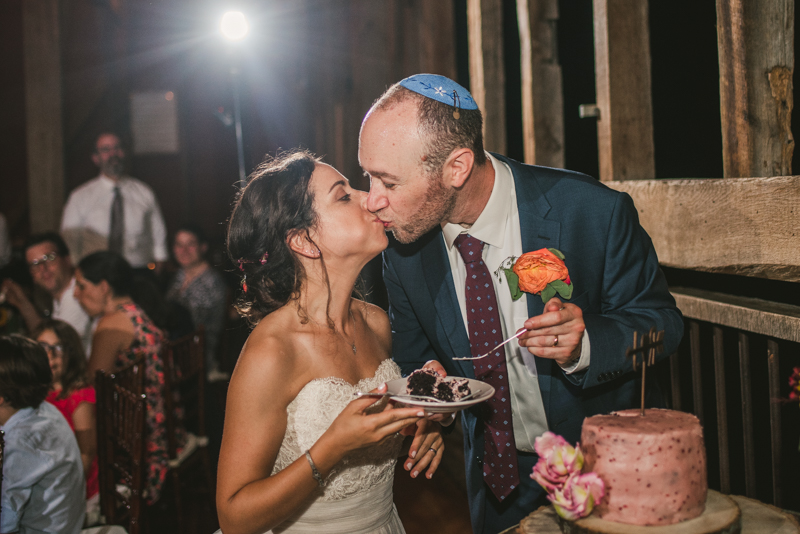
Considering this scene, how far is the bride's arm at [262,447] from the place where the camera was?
1578 mm

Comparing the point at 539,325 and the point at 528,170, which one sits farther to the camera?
the point at 528,170

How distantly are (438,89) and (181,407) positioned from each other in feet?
9.46

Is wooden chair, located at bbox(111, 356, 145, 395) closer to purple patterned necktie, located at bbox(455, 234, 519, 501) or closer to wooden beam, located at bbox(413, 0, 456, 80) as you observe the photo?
purple patterned necktie, located at bbox(455, 234, 519, 501)

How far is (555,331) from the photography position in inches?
54.9

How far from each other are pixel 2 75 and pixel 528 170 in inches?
332

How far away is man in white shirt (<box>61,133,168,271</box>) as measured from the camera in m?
6.33

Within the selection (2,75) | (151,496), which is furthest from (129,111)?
(151,496)

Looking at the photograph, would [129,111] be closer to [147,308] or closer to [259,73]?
[259,73]

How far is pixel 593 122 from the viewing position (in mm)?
3625

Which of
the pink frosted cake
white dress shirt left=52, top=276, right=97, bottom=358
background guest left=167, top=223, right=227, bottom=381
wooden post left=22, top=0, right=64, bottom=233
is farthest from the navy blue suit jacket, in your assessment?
wooden post left=22, top=0, right=64, bottom=233

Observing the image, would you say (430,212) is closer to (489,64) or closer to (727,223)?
(727,223)

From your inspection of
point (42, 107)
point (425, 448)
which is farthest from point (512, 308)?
point (42, 107)

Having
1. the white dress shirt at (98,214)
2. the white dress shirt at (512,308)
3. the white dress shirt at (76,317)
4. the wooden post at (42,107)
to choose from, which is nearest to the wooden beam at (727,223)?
the white dress shirt at (512,308)

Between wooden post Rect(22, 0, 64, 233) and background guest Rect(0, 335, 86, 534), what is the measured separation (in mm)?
5959
